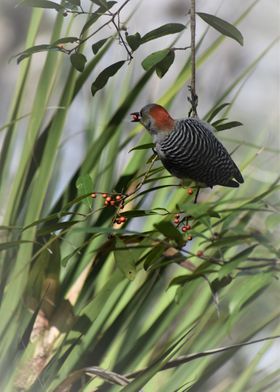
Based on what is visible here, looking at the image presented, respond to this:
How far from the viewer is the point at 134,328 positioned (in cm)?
128

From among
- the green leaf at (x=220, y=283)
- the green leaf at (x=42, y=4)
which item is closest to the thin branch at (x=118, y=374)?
the green leaf at (x=220, y=283)

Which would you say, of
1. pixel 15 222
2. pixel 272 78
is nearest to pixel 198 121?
pixel 15 222

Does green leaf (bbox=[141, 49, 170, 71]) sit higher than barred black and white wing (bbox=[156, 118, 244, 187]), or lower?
higher

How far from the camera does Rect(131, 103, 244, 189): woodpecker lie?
3.03 feet

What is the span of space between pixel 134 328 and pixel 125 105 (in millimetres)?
375

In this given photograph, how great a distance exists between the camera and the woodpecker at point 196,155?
0.92m

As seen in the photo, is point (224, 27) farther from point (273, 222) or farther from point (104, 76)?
point (273, 222)

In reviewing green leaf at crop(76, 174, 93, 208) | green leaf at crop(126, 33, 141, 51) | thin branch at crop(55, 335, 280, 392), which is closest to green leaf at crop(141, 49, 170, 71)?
green leaf at crop(126, 33, 141, 51)

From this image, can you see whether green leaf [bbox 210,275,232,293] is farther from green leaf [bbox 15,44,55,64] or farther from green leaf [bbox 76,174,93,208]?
green leaf [bbox 15,44,55,64]

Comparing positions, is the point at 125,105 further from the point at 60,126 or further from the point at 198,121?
the point at 198,121

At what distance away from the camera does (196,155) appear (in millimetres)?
932

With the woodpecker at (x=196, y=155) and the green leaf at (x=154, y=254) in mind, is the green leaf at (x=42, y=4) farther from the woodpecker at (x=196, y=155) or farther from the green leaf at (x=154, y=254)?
the green leaf at (x=154, y=254)

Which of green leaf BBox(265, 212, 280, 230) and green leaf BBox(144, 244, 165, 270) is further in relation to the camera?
green leaf BBox(144, 244, 165, 270)

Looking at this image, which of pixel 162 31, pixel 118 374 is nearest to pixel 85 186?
pixel 162 31
